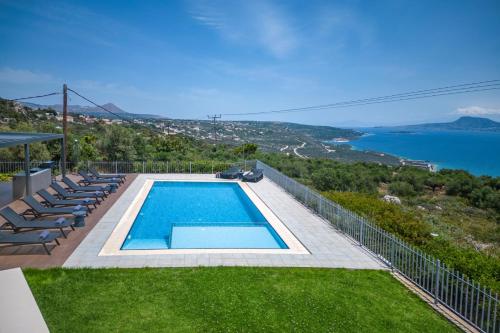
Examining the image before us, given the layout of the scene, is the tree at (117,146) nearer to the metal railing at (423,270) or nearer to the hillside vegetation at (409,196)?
the hillside vegetation at (409,196)

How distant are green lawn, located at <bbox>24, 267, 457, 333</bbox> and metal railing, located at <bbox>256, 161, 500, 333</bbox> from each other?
0.46 m

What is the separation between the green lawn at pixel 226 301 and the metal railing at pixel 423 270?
465mm

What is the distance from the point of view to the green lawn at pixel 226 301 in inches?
211

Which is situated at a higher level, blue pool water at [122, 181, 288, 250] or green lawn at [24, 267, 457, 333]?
green lawn at [24, 267, 457, 333]

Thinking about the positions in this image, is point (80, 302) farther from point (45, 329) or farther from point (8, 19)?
point (8, 19)

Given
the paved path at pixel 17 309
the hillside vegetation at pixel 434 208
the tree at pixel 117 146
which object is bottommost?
the hillside vegetation at pixel 434 208

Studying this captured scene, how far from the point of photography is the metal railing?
5.57 meters

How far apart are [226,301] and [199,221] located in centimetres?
650

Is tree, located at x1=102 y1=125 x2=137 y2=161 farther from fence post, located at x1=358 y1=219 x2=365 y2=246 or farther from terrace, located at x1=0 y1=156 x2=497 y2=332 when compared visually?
fence post, located at x1=358 y1=219 x2=365 y2=246

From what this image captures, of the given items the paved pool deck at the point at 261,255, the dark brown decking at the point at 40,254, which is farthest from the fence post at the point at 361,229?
the dark brown decking at the point at 40,254

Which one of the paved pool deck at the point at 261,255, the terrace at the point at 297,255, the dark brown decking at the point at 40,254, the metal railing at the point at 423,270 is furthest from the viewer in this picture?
the paved pool deck at the point at 261,255

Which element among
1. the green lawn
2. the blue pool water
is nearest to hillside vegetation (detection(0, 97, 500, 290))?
the green lawn

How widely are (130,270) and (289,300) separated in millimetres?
3425

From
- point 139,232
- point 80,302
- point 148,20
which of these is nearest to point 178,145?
point 148,20
